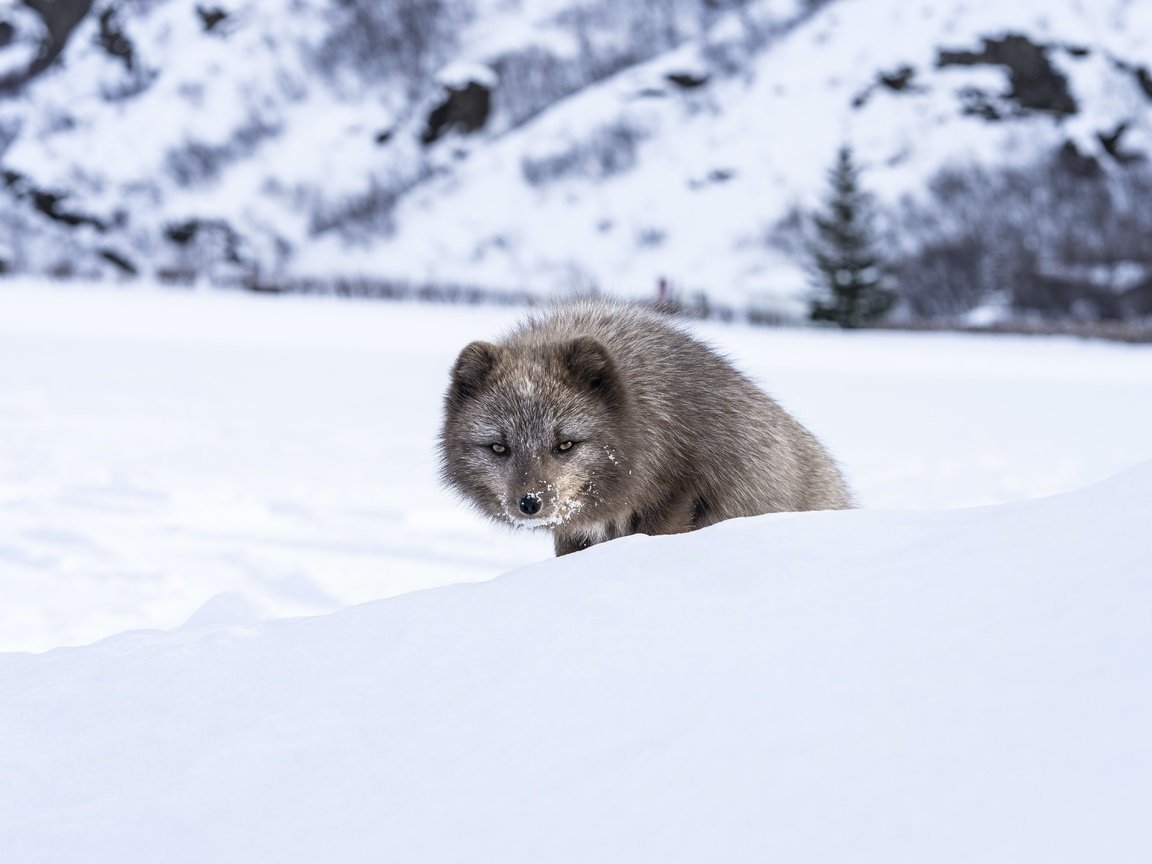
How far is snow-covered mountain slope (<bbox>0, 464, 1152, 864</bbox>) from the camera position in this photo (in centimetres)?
222

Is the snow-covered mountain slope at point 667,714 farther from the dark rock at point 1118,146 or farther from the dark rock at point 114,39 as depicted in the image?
the dark rock at point 114,39

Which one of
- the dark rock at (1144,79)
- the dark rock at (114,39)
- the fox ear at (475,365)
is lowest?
the fox ear at (475,365)

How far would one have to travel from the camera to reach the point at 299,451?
11531 mm

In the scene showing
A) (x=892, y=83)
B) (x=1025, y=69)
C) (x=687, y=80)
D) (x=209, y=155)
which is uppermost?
(x=687, y=80)

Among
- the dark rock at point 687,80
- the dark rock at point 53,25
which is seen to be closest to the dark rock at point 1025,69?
the dark rock at point 687,80

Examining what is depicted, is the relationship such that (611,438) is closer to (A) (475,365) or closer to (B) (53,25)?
(A) (475,365)

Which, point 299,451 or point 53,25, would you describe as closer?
point 299,451

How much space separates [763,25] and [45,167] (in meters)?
38.5

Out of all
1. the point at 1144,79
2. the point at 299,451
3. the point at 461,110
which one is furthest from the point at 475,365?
the point at 461,110

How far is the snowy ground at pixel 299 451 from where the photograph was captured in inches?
285

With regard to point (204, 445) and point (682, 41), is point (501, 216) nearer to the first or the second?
point (682, 41)

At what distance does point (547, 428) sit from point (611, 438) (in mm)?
288

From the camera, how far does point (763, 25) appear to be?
63.2 meters

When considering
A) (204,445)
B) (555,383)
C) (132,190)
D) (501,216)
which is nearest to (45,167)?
(132,190)
